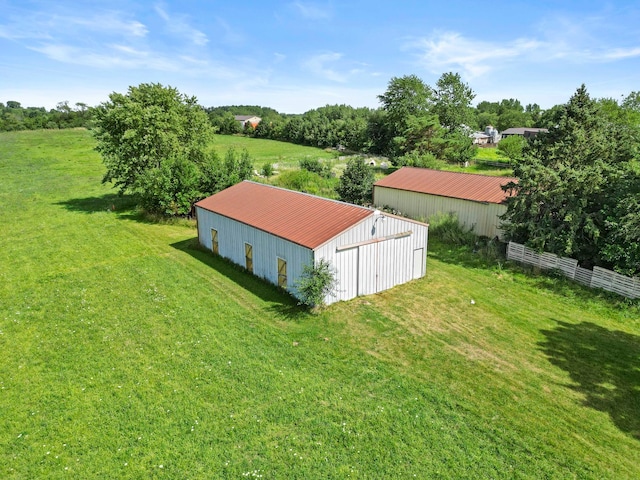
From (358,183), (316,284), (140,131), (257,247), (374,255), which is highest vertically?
(140,131)

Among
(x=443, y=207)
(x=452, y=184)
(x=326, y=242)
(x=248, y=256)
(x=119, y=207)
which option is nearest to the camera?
(x=326, y=242)

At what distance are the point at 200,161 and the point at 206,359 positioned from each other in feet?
82.3

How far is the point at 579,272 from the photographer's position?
1755 centimetres

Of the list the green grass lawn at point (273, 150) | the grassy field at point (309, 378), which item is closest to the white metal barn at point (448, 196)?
the grassy field at point (309, 378)

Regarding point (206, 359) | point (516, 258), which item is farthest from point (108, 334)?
point (516, 258)

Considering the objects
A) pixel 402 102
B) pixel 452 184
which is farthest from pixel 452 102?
pixel 452 184

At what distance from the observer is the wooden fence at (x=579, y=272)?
52.0 ft

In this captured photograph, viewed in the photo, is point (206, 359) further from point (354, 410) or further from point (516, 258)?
point (516, 258)

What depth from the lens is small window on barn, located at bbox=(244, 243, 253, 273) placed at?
18.7 m

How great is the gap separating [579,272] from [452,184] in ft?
35.3

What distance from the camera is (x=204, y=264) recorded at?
20.2m

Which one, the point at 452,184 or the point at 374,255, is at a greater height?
the point at 452,184

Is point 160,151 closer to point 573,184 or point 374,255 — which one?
point 374,255

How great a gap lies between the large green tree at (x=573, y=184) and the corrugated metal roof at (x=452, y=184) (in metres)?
2.96
